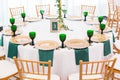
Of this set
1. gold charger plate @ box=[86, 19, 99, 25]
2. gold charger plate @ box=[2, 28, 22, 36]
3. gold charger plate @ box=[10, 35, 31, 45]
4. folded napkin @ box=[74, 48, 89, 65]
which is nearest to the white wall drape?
gold charger plate @ box=[86, 19, 99, 25]

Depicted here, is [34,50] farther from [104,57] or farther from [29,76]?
[104,57]

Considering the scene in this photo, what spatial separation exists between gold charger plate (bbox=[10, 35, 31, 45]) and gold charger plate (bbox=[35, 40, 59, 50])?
0.19 meters

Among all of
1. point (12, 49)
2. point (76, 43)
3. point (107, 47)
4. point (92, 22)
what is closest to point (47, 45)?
point (76, 43)

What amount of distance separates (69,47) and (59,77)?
0.40 metres

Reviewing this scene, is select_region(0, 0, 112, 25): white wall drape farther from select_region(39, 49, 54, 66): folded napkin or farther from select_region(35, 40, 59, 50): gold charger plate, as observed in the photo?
select_region(39, 49, 54, 66): folded napkin

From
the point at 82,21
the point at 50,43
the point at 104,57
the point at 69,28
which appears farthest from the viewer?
the point at 82,21

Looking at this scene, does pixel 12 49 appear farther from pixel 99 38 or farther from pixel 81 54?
pixel 99 38

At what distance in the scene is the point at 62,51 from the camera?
2.97 m

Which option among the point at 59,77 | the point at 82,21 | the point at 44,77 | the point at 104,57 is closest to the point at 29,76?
the point at 44,77

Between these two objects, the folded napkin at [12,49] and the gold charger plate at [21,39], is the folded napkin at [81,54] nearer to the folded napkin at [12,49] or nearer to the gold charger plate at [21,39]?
the gold charger plate at [21,39]

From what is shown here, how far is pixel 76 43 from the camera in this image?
3.16 metres

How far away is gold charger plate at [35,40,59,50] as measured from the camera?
3.04 metres

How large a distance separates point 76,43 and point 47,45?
1.26ft

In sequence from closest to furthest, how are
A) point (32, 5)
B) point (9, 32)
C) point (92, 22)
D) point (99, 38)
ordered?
1. point (99, 38)
2. point (9, 32)
3. point (92, 22)
4. point (32, 5)
